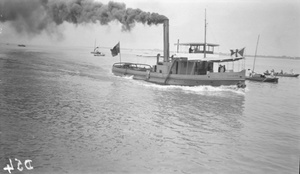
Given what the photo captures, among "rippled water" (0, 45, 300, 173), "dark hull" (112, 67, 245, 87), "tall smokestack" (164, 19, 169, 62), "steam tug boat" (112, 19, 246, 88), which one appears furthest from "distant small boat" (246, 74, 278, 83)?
"rippled water" (0, 45, 300, 173)

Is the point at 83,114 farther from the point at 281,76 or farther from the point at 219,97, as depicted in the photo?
the point at 281,76

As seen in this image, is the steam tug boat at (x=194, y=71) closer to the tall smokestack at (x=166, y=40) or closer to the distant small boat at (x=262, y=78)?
the tall smokestack at (x=166, y=40)

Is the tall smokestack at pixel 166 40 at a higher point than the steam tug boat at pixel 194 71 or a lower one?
higher

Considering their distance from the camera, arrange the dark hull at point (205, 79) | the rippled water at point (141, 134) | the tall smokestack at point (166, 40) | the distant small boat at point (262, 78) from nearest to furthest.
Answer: the rippled water at point (141, 134) → the dark hull at point (205, 79) → the tall smokestack at point (166, 40) → the distant small boat at point (262, 78)

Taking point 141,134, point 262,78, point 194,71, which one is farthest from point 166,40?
point 141,134

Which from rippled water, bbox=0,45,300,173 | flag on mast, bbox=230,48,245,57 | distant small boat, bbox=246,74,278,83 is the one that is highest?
flag on mast, bbox=230,48,245,57

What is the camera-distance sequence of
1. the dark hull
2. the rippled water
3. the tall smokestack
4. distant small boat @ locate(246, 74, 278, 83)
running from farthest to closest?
distant small boat @ locate(246, 74, 278, 83), the tall smokestack, the dark hull, the rippled water

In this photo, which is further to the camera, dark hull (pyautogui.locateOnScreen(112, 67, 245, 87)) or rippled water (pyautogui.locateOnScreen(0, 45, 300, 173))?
dark hull (pyautogui.locateOnScreen(112, 67, 245, 87))

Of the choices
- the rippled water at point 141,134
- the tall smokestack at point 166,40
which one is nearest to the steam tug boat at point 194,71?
the tall smokestack at point 166,40

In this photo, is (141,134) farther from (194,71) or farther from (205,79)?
(194,71)

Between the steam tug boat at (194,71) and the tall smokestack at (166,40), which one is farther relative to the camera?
the tall smokestack at (166,40)

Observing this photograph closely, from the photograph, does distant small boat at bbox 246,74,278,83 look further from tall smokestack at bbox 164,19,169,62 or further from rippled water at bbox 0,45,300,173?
rippled water at bbox 0,45,300,173

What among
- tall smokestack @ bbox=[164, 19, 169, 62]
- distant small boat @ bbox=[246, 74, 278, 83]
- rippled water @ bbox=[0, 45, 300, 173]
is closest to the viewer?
rippled water @ bbox=[0, 45, 300, 173]

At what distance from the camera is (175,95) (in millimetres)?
26625
